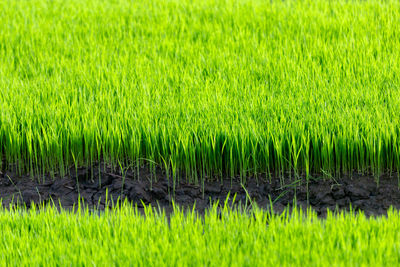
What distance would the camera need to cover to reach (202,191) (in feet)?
11.8

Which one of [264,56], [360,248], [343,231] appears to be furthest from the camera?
[264,56]

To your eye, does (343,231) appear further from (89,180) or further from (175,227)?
(89,180)

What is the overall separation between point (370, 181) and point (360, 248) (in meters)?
1.11

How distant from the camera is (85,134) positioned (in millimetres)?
3762

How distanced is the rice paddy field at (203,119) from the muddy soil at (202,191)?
0.11 feet

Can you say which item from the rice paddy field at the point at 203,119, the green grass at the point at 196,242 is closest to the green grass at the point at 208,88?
the rice paddy field at the point at 203,119

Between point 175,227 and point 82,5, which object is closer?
point 175,227

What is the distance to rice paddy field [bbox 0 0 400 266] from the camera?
8.92 feet

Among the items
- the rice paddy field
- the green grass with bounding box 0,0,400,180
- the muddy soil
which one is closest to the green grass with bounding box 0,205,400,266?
the rice paddy field

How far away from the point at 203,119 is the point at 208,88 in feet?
1.81

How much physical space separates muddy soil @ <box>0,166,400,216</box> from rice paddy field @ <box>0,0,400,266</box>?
1.3 inches

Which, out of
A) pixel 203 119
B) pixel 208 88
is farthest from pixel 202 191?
pixel 208 88

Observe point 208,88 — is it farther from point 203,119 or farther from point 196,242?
point 196,242

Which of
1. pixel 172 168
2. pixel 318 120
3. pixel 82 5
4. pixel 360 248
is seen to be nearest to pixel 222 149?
pixel 172 168
